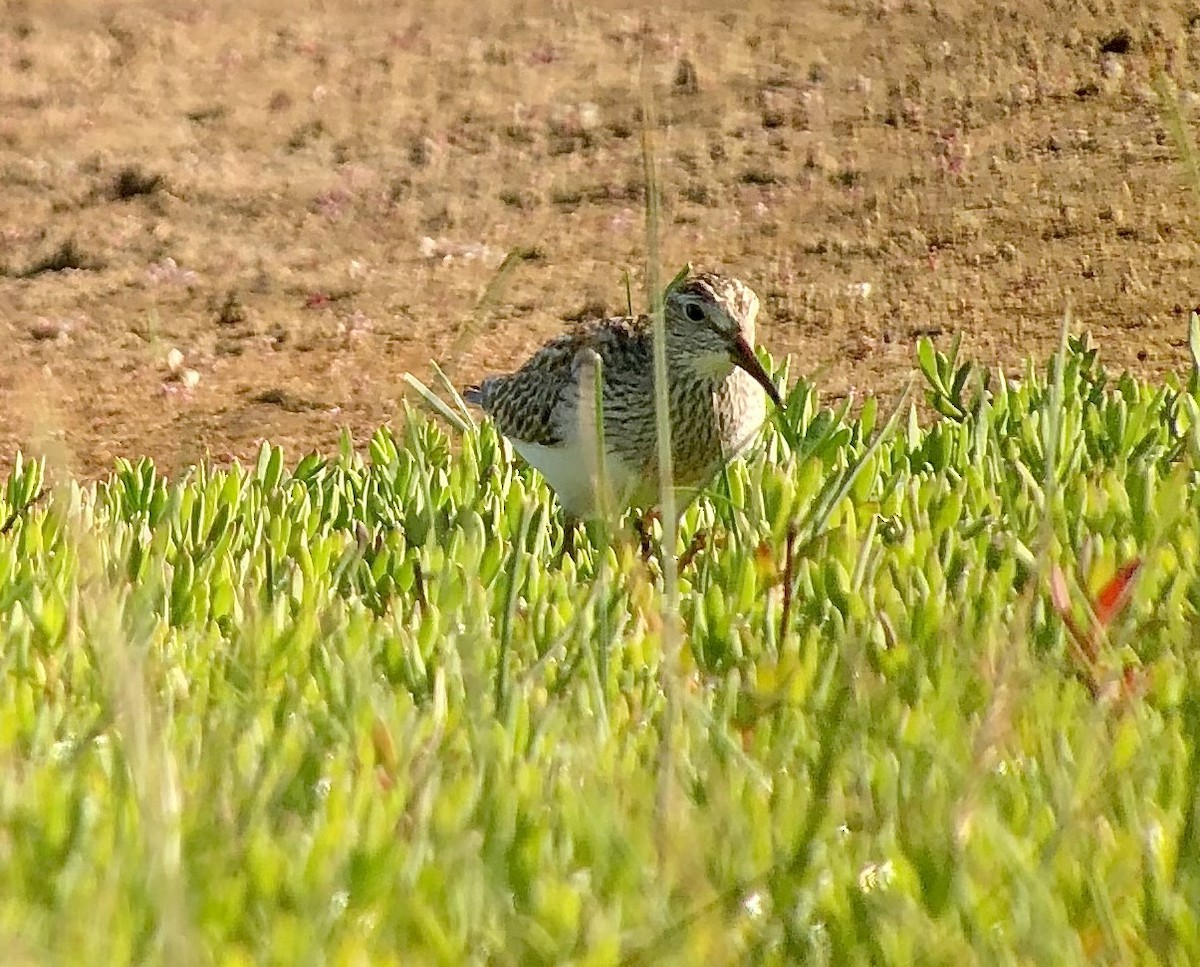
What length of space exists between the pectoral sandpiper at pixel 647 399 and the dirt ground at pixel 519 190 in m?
0.93

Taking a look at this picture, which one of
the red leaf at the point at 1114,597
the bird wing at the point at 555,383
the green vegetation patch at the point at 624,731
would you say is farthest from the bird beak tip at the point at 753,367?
the red leaf at the point at 1114,597

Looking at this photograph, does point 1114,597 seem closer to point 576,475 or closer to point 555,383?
point 576,475

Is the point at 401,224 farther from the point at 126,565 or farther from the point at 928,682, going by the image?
the point at 928,682

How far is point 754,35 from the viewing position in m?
8.94

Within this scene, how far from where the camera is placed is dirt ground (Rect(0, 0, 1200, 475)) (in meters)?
6.50

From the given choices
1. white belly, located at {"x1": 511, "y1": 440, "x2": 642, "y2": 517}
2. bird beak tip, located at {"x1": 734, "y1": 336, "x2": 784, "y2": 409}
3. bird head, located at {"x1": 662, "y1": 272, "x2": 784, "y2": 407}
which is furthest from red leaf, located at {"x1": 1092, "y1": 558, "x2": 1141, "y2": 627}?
bird head, located at {"x1": 662, "y1": 272, "x2": 784, "y2": 407}

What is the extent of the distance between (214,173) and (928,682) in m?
6.17

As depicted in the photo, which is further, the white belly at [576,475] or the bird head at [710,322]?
the bird head at [710,322]

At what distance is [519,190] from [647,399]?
3096mm

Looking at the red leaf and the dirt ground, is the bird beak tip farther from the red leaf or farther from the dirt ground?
the red leaf

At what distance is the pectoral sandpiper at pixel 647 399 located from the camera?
16.3 ft

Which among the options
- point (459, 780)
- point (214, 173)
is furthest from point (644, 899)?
point (214, 173)

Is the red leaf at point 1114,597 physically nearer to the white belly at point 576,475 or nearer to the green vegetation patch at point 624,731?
the green vegetation patch at point 624,731

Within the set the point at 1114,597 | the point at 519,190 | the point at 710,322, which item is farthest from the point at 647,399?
the point at 519,190
